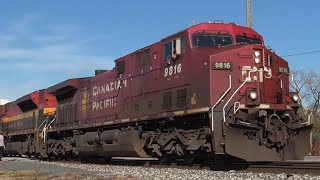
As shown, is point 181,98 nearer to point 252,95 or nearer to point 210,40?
point 210,40

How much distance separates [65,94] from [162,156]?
10.3 meters

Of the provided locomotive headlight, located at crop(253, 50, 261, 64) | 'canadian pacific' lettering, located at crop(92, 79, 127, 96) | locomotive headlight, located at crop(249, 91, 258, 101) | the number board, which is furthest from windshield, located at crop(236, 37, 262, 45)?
'canadian pacific' lettering, located at crop(92, 79, 127, 96)

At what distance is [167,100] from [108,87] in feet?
16.4

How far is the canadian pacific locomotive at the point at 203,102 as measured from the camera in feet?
40.4

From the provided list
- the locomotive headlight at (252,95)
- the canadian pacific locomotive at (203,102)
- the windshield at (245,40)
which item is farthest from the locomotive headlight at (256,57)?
the windshield at (245,40)

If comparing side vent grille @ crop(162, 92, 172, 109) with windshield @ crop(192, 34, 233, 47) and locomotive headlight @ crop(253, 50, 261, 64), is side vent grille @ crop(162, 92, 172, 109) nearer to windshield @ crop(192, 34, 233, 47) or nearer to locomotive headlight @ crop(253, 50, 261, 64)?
windshield @ crop(192, 34, 233, 47)

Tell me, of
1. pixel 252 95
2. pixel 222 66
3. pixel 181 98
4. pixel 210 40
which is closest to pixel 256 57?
pixel 222 66

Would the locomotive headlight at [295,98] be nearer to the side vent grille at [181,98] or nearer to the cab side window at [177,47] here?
the side vent grille at [181,98]

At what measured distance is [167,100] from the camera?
1476 centimetres

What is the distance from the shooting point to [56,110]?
2486 cm

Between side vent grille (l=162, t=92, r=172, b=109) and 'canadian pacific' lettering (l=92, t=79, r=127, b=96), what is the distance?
3.12 metres

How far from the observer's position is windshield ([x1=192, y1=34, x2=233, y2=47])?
13.8m

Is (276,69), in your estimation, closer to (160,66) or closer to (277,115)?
(277,115)

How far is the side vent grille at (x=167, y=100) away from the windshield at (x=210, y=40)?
1.92m
